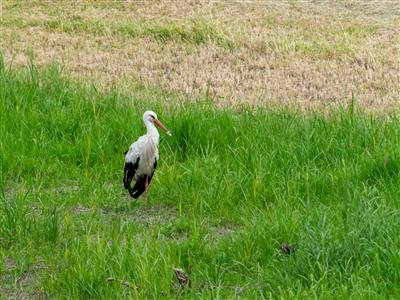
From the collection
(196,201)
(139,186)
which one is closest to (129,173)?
(139,186)

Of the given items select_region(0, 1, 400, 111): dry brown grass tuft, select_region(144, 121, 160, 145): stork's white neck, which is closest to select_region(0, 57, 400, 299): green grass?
select_region(144, 121, 160, 145): stork's white neck

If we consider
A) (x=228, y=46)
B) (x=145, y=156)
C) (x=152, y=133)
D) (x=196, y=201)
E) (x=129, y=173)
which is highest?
(x=152, y=133)

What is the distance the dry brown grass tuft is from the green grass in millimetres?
1591

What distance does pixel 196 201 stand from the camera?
16.9ft

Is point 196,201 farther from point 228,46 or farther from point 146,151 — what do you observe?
A: point 228,46

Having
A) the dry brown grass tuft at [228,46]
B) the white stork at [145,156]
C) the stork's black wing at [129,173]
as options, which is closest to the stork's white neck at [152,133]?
the white stork at [145,156]

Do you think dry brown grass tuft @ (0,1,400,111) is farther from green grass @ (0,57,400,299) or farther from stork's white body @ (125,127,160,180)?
stork's white body @ (125,127,160,180)

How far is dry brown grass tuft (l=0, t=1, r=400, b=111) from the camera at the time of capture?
27.3ft

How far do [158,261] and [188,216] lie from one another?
2.81 feet

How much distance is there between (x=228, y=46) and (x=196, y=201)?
16.0 feet

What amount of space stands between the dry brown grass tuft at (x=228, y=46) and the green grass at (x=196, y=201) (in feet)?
5.22

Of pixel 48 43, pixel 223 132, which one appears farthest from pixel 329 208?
pixel 48 43

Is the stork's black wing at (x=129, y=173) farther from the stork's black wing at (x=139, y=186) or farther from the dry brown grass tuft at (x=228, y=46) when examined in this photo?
the dry brown grass tuft at (x=228, y=46)

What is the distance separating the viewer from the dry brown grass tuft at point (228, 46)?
328 inches
